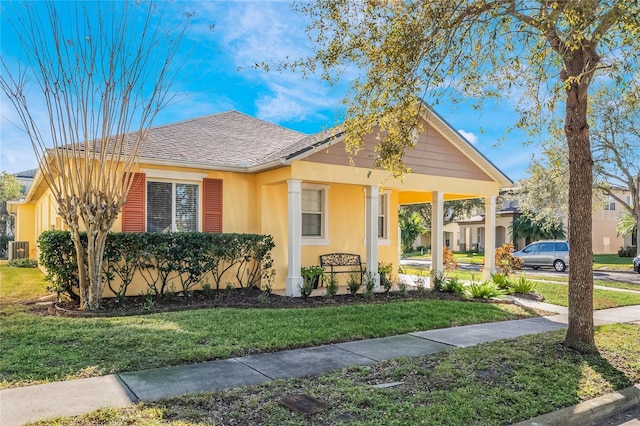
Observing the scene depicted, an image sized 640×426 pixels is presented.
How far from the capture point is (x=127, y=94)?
9031mm

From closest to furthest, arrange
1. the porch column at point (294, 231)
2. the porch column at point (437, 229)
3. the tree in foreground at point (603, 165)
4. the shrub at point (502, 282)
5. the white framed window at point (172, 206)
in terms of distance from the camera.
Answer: the porch column at point (294, 231), the white framed window at point (172, 206), the shrub at point (502, 282), the porch column at point (437, 229), the tree in foreground at point (603, 165)

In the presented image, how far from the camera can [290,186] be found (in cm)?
1080

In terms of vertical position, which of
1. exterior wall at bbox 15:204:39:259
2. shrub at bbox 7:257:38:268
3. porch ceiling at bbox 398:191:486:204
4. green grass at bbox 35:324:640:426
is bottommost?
green grass at bbox 35:324:640:426

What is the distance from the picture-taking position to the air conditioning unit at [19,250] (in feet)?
70.4

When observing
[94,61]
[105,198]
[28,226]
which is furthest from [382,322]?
[28,226]

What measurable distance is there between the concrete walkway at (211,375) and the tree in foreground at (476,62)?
2.06m

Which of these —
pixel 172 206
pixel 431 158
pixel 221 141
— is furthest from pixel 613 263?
pixel 172 206

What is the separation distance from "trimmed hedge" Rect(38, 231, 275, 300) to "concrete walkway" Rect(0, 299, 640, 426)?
196 inches

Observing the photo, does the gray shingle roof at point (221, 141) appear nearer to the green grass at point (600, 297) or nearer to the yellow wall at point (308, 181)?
the yellow wall at point (308, 181)

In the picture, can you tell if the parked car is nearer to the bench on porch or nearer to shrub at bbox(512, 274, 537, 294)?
shrub at bbox(512, 274, 537, 294)

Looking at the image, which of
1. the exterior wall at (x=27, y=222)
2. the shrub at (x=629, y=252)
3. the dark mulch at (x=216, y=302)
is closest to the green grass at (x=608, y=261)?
the shrub at (x=629, y=252)

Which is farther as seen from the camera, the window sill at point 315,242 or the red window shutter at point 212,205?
the window sill at point 315,242

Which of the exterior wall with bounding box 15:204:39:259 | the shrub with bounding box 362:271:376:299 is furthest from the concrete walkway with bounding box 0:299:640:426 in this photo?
the exterior wall with bounding box 15:204:39:259

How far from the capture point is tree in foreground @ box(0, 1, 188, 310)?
8.53m
